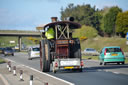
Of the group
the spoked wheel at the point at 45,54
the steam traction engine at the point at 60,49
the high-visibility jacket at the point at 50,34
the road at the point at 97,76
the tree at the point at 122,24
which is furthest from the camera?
the tree at the point at 122,24

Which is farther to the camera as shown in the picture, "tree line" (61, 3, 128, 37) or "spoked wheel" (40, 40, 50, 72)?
"tree line" (61, 3, 128, 37)

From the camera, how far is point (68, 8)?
138500mm

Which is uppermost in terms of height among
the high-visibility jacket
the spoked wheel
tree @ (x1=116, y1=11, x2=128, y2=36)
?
tree @ (x1=116, y1=11, x2=128, y2=36)

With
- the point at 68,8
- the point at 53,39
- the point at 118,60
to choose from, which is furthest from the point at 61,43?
the point at 68,8

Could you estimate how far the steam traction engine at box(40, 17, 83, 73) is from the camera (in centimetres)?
1958

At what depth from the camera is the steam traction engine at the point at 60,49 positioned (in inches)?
771

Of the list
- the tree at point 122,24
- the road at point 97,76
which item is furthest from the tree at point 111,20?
the road at point 97,76

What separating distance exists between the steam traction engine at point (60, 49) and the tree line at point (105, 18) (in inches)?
2642

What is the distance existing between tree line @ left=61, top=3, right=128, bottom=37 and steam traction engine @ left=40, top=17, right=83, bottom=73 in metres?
67.1

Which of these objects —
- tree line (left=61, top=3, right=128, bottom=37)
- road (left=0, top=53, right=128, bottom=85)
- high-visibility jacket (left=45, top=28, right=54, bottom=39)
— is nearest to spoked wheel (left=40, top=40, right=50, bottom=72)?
high-visibility jacket (left=45, top=28, right=54, bottom=39)

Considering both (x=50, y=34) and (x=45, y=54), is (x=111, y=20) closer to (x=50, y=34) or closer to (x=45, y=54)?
(x=50, y=34)

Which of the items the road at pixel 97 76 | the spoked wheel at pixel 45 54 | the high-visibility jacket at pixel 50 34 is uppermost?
the high-visibility jacket at pixel 50 34

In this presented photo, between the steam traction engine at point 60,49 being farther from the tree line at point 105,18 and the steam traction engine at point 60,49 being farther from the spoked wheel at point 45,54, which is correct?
the tree line at point 105,18

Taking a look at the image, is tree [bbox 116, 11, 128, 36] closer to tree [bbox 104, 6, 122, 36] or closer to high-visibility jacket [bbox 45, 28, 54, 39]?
tree [bbox 104, 6, 122, 36]
